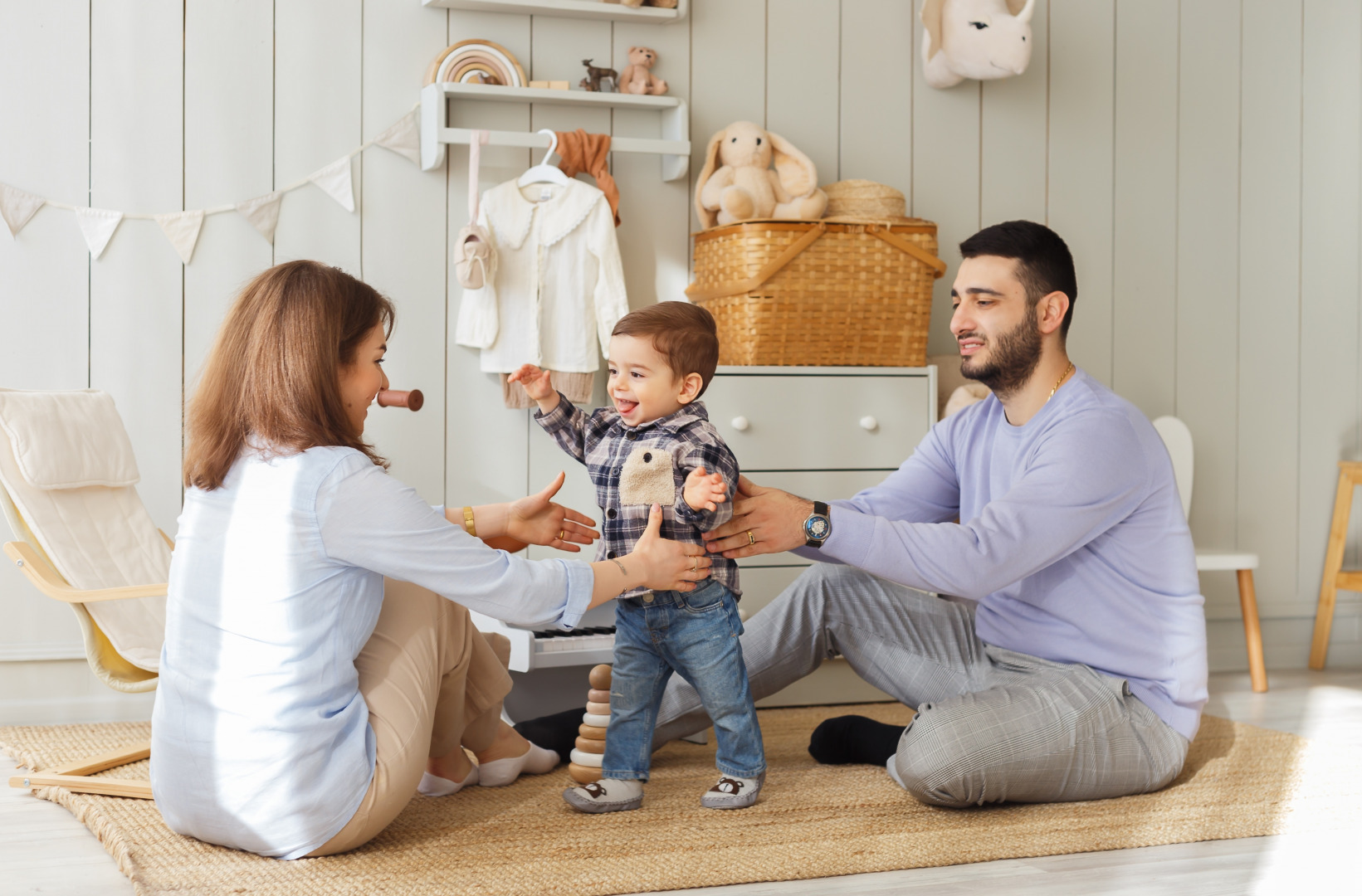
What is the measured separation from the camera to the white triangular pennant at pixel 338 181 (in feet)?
9.43

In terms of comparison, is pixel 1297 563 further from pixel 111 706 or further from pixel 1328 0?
pixel 111 706

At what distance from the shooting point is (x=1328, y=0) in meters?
3.68

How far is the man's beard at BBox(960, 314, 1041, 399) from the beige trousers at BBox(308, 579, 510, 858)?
101cm

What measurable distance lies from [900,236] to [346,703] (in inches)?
73.6

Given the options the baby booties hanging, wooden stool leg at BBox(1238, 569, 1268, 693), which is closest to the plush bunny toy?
the baby booties hanging

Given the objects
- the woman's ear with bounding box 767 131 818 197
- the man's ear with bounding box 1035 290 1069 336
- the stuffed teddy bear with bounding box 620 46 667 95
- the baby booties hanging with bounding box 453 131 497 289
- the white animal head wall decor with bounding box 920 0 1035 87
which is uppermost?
the white animal head wall decor with bounding box 920 0 1035 87

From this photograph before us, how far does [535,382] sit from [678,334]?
0.83 ft

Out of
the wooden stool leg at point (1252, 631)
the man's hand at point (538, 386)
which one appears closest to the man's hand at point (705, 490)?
the man's hand at point (538, 386)

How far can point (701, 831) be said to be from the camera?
1809 mm

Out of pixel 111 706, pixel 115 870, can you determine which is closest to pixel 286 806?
pixel 115 870

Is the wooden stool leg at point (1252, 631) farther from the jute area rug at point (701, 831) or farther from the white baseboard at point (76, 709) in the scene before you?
the white baseboard at point (76, 709)

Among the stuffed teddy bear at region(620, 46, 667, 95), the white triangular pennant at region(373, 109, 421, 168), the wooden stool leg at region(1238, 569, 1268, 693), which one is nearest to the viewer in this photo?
the white triangular pennant at region(373, 109, 421, 168)

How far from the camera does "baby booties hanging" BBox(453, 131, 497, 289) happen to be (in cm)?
280

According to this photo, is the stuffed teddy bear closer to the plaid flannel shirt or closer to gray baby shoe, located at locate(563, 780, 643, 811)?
the plaid flannel shirt
